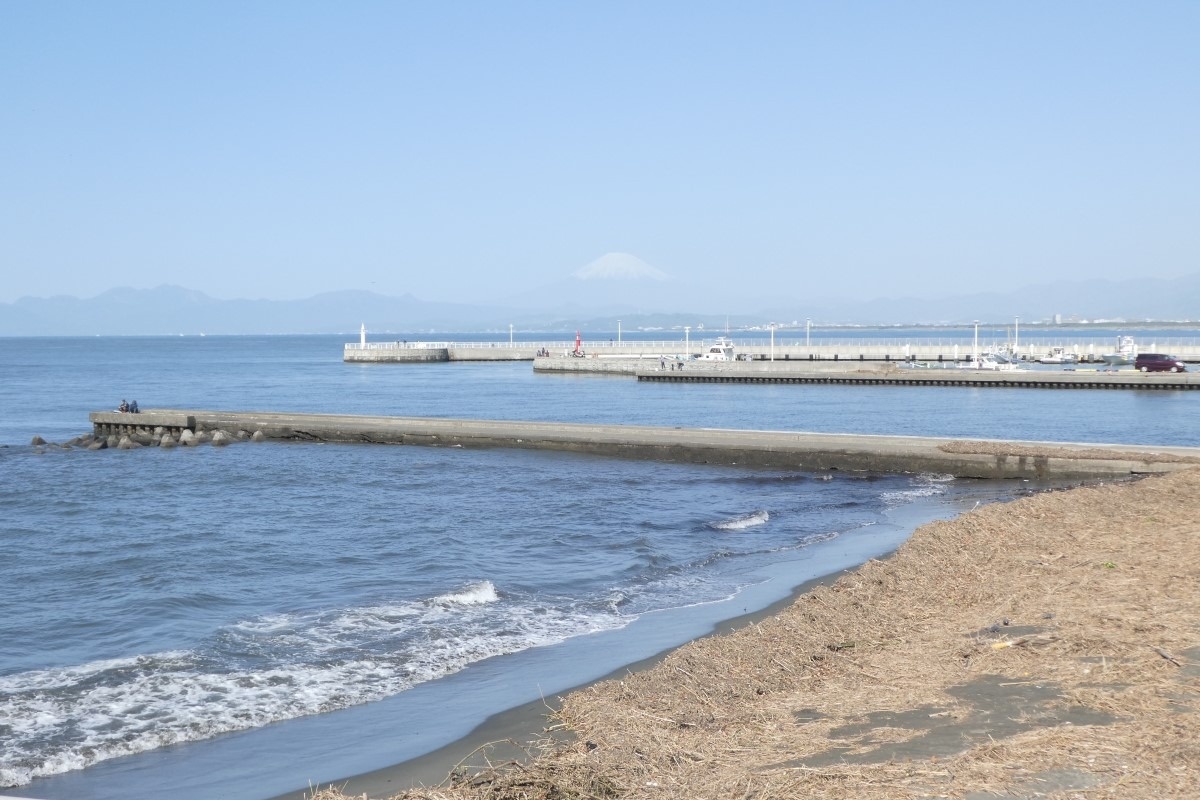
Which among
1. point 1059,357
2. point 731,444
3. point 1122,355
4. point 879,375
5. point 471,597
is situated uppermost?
point 1122,355

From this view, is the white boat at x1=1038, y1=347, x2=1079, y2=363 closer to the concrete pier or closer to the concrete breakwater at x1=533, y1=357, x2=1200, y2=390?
the concrete breakwater at x1=533, y1=357, x2=1200, y2=390

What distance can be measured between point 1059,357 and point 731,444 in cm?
7627

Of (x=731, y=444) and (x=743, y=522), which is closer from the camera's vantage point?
(x=743, y=522)

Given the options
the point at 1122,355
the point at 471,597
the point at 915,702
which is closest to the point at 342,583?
the point at 471,597

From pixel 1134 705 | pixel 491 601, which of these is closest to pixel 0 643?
pixel 491 601

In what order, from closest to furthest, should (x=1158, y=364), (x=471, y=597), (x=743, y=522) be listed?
(x=471, y=597) < (x=743, y=522) < (x=1158, y=364)

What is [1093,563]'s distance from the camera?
1235 cm

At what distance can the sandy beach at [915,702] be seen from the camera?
6.24 meters

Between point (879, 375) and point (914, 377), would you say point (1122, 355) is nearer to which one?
point (914, 377)

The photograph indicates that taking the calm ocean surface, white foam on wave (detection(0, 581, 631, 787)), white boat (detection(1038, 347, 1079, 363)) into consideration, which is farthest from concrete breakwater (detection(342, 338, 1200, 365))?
white foam on wave (detection(0, 581, 631, 787))

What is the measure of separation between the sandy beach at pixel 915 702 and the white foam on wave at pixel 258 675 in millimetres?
2430

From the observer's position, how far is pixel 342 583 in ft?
55.3

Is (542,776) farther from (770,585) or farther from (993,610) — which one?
(770,585)

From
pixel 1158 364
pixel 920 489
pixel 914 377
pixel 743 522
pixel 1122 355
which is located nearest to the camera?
pixel 743 522
